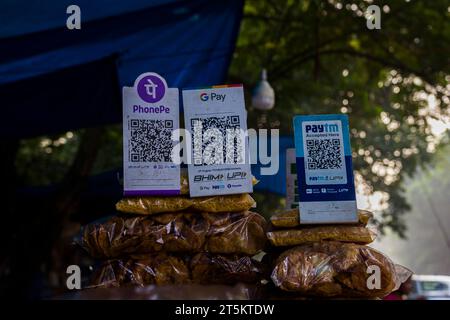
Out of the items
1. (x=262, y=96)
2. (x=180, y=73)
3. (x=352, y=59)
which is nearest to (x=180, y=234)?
(x=180, y=73)

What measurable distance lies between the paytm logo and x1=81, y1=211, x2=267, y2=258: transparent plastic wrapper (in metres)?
0.44

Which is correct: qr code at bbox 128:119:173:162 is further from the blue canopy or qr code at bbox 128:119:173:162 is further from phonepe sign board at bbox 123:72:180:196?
the blue canopy

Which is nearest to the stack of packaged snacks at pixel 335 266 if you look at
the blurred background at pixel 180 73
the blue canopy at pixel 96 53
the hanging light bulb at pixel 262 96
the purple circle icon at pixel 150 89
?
the blurred background at pixel 180 73

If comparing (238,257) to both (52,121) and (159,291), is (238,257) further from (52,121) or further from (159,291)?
(52,121)

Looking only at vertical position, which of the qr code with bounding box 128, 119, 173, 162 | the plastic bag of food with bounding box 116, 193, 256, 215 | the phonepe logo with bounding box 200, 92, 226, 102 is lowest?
the plastic bag of food with bounding box 116, 193, 256, 215

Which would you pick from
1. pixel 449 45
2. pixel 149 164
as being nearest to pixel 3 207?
pixel 149 164

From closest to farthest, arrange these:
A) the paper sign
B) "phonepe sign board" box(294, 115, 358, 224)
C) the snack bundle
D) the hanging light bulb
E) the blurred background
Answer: "phonepe sign board" box(294, 115, 358, 224) < the snack bundle < the paper sign < the blurred background < the hanging light bulb

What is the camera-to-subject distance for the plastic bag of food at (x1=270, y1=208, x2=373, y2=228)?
6.46ft

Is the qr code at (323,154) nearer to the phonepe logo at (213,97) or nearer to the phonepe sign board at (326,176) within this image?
the phonepe sign board at (326,176)

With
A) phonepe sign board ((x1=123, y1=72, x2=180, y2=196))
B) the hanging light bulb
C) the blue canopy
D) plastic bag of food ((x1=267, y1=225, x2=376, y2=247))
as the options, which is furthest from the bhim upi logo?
the hanging light bulb

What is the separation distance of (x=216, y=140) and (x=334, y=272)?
2.17 ft

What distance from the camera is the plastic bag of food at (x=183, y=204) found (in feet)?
6.68

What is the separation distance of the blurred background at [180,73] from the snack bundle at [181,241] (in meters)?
0.31

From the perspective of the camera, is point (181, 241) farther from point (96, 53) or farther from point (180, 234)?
point (96, 53)
